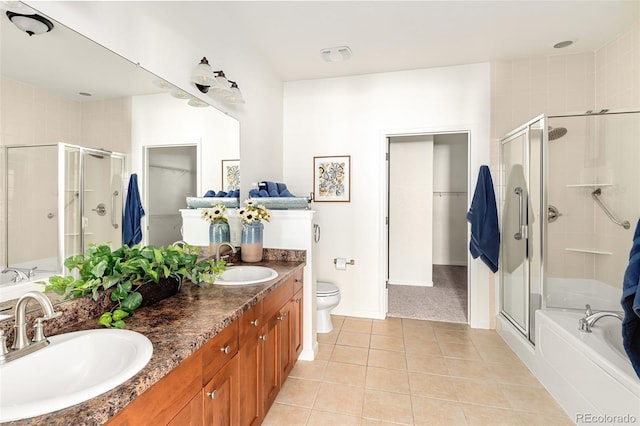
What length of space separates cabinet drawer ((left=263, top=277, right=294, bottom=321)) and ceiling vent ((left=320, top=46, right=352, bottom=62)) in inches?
80.8

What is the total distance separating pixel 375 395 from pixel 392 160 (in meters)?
3.30

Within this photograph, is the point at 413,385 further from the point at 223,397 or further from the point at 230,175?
the point at 230,175

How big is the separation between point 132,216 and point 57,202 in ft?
1.19

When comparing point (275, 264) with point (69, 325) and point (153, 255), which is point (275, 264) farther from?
point (69, 325)

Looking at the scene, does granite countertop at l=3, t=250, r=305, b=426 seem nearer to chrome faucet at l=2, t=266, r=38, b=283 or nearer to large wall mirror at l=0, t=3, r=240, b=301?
chrome faucet at l=2, t=266, r=38, b=283

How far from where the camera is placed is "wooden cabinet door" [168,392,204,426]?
92 centimetres

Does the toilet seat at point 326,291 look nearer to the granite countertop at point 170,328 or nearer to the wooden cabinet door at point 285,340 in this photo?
the wooden cabinet door at point 285,340

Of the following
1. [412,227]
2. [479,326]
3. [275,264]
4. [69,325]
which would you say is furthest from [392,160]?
[69,325]

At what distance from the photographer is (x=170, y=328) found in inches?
41.9

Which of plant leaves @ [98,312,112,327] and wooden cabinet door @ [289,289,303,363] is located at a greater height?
plant leaves @ [98,312,112,327]

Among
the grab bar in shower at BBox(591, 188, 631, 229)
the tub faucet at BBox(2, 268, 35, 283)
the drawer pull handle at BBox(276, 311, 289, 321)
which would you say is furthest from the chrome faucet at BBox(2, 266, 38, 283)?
the grab bar in shower at BBox(591, 188, 631, 229)

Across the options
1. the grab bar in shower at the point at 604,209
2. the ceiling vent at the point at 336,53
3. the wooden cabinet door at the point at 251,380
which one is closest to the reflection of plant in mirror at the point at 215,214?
the wooden cabinet door at the point at 251,380

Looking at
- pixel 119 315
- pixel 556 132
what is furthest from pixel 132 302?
pixel 556 132

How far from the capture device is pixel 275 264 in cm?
221
